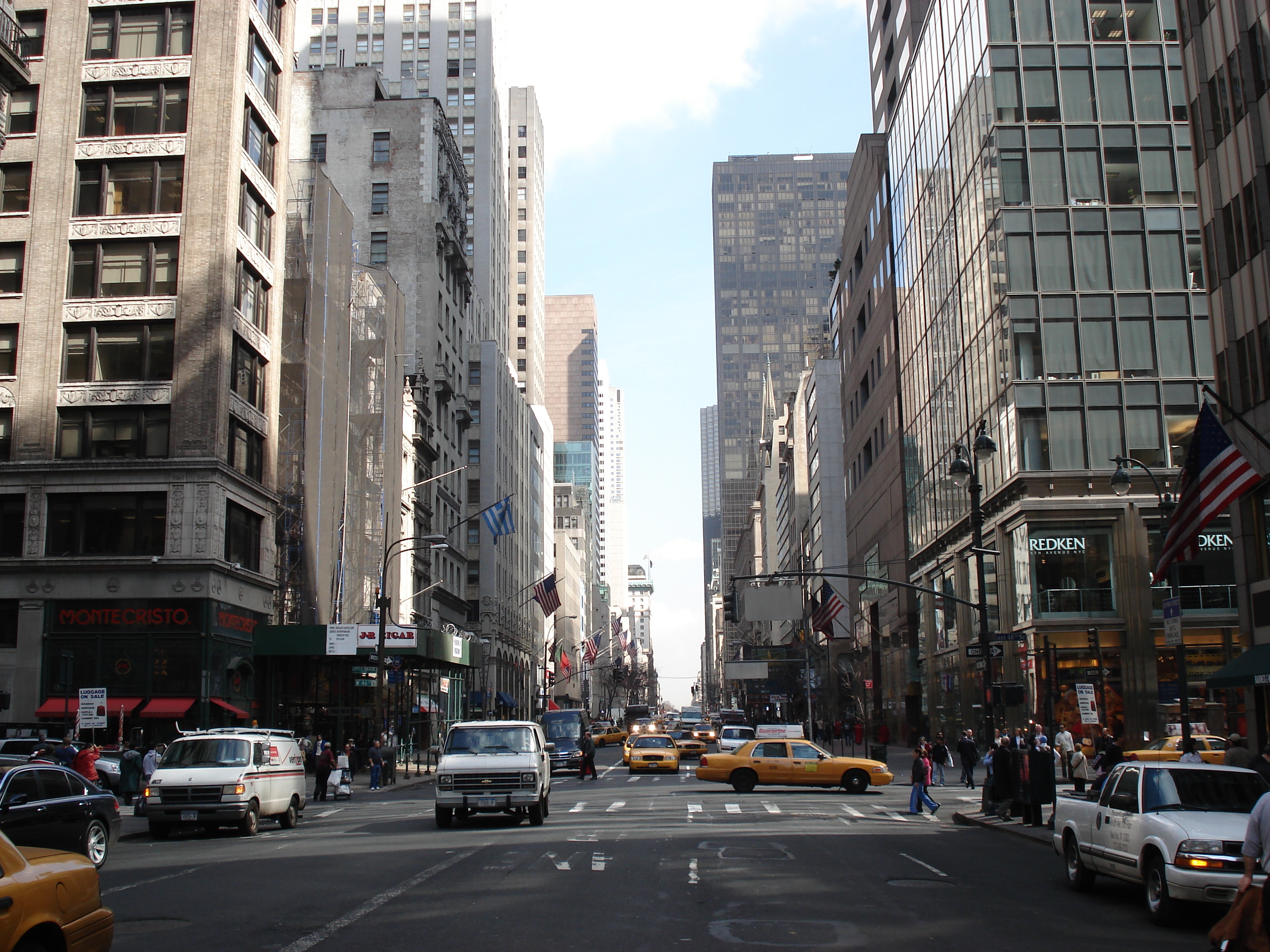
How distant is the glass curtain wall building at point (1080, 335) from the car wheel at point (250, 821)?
27.5 meters

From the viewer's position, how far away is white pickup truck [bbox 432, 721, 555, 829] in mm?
22438

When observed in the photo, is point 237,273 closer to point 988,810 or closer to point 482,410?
point 988,810

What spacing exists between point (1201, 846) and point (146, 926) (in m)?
10.6

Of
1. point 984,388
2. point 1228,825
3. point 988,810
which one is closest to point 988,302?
point 984,388

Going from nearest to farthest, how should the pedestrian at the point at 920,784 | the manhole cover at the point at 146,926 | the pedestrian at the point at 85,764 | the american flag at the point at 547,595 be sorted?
the manhole cover at the point at 146,926 < the pedestrian at the point at 85,764 < the pedestrian at the point at 920,784 < the american flag at the point at 547,595

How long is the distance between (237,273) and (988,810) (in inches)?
1335

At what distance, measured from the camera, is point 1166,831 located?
40.6ft

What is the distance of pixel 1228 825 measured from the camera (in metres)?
12.3

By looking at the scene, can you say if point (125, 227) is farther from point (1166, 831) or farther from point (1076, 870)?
point (1166, 831)

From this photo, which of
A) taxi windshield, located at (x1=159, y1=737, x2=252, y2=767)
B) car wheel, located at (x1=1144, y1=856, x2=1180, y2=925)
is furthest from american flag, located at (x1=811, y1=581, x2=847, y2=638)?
car wheel, located at (x1=1144, y1=856, x2=1180, y2=925)

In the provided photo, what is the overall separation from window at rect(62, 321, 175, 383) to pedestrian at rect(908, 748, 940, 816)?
30130 mm

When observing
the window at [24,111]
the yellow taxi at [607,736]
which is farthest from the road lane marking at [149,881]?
the yellow taxi at [607,736]

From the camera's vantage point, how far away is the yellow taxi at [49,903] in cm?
736

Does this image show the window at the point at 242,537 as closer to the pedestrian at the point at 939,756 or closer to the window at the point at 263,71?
the window at the point at 263,71
